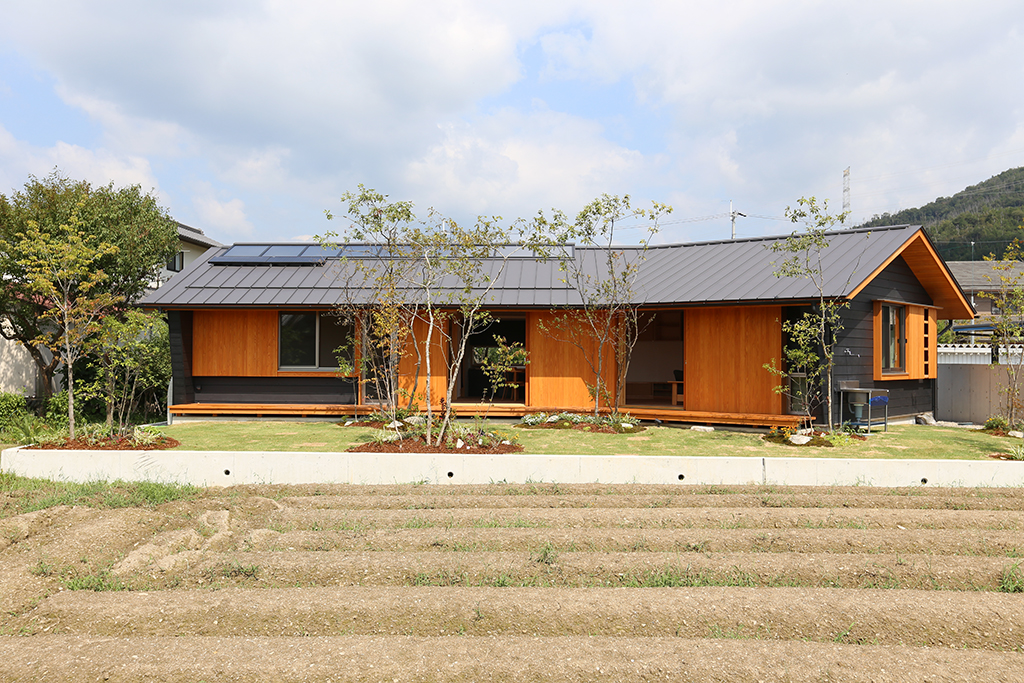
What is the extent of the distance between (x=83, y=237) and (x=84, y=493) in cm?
738

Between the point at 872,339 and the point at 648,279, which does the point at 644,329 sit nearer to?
the point at 648,279

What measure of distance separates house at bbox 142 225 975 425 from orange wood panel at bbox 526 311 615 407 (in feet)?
0.07

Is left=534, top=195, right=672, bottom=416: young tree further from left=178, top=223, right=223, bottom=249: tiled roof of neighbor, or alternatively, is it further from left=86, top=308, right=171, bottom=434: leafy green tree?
left=178, top=223, right=223, bottom=249: tiled roof of neighbor

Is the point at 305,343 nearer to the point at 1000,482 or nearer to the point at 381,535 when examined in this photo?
the point at 381,535

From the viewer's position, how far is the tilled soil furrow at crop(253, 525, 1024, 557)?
18.0 feet

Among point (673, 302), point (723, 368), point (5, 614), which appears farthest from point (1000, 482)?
point (5, 614)

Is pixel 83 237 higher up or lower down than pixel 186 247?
lower down

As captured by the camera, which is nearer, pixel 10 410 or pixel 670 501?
pixel 670 501

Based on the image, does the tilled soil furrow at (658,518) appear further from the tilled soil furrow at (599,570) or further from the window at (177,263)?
the window at (177,263)

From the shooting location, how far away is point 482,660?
365cm

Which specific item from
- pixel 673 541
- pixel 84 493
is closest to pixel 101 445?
pixel 84 493

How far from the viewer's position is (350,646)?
12.6 ft

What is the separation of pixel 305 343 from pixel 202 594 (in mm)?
8969

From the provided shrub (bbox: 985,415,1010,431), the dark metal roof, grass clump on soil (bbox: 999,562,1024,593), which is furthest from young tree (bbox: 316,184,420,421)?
shrub (bbox: 985,415,1010,431)
